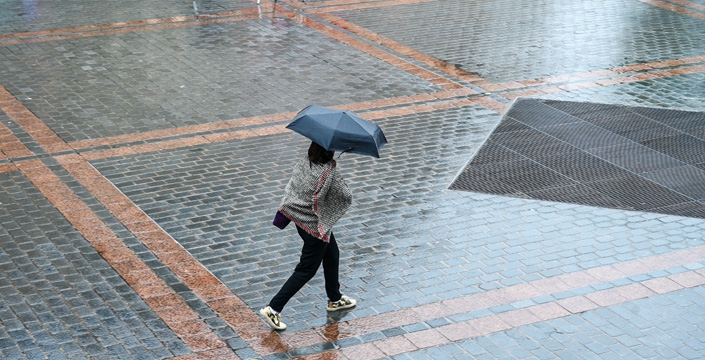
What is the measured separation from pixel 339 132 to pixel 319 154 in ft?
0.83

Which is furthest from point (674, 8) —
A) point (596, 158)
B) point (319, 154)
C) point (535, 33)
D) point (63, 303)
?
point (63, 303)

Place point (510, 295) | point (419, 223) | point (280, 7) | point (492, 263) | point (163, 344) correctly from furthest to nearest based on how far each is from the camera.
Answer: point (280, 7), point (419, 223), point (492, 263), point (510, 295), point (163, 344)

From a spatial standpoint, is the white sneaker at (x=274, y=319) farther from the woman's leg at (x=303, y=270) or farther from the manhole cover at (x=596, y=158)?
the manhole cover at (x=596, y=158)

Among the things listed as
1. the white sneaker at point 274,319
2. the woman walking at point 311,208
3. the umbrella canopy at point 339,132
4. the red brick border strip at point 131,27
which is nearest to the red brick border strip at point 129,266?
the white sneaker at point 274,319

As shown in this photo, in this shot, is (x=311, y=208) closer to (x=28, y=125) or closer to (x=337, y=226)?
(x=337, y=226)

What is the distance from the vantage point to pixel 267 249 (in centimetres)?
832

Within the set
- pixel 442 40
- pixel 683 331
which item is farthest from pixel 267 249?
pixel 442 40

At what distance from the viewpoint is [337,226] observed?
8.79 metres

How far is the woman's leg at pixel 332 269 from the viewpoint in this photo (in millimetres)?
7086

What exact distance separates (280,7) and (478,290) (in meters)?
11.2

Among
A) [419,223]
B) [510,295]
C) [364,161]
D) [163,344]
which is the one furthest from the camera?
[364,161]

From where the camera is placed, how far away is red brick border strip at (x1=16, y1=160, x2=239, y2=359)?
6893 mm

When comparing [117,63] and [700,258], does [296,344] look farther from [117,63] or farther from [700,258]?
[117,63]

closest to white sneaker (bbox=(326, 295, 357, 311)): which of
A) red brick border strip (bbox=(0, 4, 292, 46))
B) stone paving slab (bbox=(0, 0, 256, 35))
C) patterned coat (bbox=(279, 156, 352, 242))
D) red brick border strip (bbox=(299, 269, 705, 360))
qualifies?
red brick border strip (bbox=(299, 269, 705, 360))
